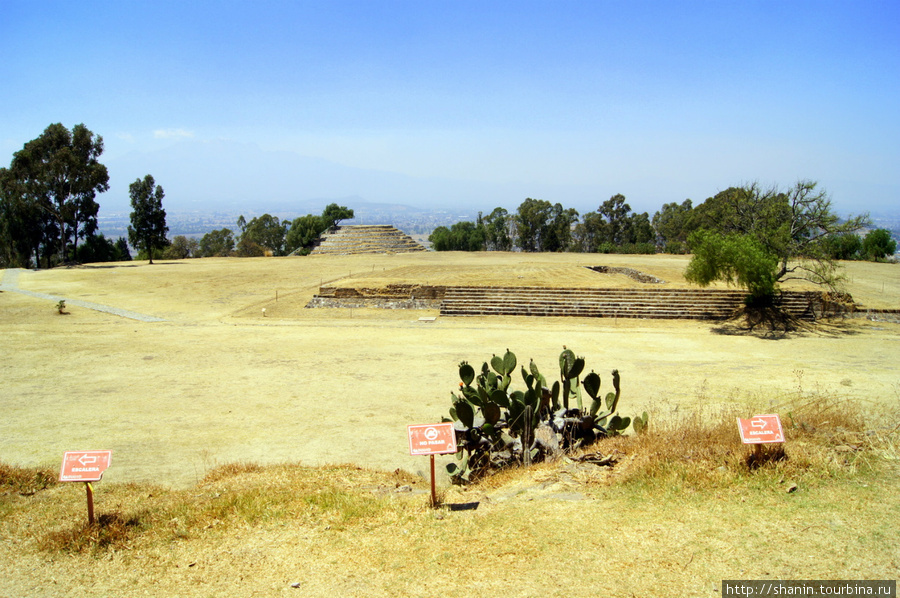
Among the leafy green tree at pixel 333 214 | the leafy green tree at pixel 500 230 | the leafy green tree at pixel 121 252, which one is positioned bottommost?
the leafy green tree at pixel 121 252

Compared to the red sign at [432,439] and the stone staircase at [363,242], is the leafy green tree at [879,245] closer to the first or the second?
the stone staircase at [363,242]

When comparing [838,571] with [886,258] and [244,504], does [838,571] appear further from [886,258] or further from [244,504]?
[886,258]

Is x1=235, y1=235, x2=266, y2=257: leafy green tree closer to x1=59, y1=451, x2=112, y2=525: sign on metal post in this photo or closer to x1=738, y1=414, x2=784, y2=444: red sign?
x1=59, y1=451, x2=112, y2=525: sign on metal post

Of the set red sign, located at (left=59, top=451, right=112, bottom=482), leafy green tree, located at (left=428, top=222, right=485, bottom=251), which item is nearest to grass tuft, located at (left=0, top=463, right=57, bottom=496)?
red sign, located at (left=59, top=451, right=112, bottom=482)

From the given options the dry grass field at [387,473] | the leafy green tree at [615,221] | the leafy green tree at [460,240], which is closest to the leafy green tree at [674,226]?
the leafy green tree at [615,221]

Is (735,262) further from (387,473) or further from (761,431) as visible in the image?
(387,473)

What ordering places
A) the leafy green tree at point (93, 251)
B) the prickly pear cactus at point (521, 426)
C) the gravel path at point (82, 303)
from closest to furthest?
the prickly pear cactus at point (521, 426) → the gravel path at point (82, 303) → the leafy green tree at point (93, 251)

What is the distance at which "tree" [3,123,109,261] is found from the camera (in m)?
35.7

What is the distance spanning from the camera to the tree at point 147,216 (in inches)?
1404

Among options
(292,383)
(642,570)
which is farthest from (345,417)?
(642,570)

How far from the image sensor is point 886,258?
110 feet

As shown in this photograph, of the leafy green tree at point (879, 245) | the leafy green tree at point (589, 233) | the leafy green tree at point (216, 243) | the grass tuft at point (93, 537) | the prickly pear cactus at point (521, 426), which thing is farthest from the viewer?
the leafy green tree at point (216, 243)

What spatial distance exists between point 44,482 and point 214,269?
1115 inches

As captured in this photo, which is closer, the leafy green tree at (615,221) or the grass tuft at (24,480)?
the grass tuft at (24,480)
